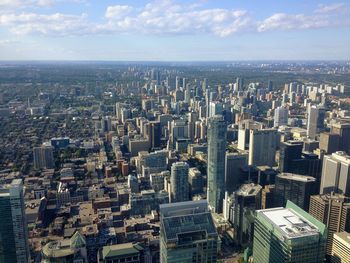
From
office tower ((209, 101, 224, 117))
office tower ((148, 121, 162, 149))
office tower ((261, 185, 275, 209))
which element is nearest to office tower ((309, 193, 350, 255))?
Answer: office tower ((261, 185, 275, 209))

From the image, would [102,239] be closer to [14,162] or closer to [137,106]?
[14,162]

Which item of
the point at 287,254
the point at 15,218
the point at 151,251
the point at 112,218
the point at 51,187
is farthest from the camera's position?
the point at 51,187

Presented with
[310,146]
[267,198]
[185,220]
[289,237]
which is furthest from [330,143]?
[185,220]

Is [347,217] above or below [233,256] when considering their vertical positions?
above

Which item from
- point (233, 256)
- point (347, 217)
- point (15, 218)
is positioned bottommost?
point (233, 256)

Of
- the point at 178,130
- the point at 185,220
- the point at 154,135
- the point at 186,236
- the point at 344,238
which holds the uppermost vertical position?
the point at 185,220

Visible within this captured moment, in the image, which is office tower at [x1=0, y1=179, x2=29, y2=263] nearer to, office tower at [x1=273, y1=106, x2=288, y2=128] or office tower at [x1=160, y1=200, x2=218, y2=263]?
office tower at [x1=160, y1=200, x2=218, y2=263]

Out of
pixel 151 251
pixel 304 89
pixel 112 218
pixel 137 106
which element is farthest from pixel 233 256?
pixel 304 89

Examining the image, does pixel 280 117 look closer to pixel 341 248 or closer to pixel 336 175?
pixel 336 175
